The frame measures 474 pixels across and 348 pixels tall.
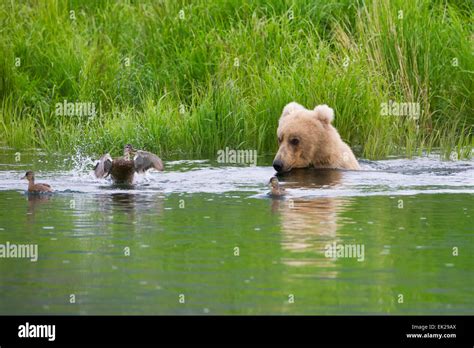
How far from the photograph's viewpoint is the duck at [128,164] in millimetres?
12141

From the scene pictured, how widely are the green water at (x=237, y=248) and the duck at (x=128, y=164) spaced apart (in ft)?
0.59

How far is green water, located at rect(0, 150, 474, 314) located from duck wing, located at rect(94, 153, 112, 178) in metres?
0.16

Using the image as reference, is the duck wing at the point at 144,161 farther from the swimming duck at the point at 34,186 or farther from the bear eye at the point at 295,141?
the bear eye at the point at 295,141

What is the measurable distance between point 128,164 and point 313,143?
2248 mm

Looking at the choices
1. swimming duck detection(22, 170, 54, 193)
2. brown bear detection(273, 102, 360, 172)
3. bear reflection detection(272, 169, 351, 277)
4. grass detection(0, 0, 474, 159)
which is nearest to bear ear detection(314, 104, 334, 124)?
brown bear detection(273, 102, 360, 172)

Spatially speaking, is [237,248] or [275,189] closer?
[237,248]

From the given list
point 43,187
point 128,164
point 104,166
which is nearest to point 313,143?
point 128,164

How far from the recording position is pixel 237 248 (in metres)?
8.27

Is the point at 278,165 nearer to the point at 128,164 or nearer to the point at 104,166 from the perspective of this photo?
the point at 128,164

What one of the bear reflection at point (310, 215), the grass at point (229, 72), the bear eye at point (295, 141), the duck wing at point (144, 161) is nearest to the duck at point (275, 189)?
the bear reflection at point (310, 215)

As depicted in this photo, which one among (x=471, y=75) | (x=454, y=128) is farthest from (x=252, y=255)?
(x=471, y=75)

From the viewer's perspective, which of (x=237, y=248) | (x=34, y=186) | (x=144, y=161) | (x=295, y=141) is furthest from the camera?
(x=295, y=141)

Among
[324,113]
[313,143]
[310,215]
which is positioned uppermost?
[324,113]

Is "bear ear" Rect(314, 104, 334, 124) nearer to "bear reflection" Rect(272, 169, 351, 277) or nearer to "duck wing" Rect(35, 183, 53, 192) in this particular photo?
"bear reflection" Rect(272, 169, 351, 277)
